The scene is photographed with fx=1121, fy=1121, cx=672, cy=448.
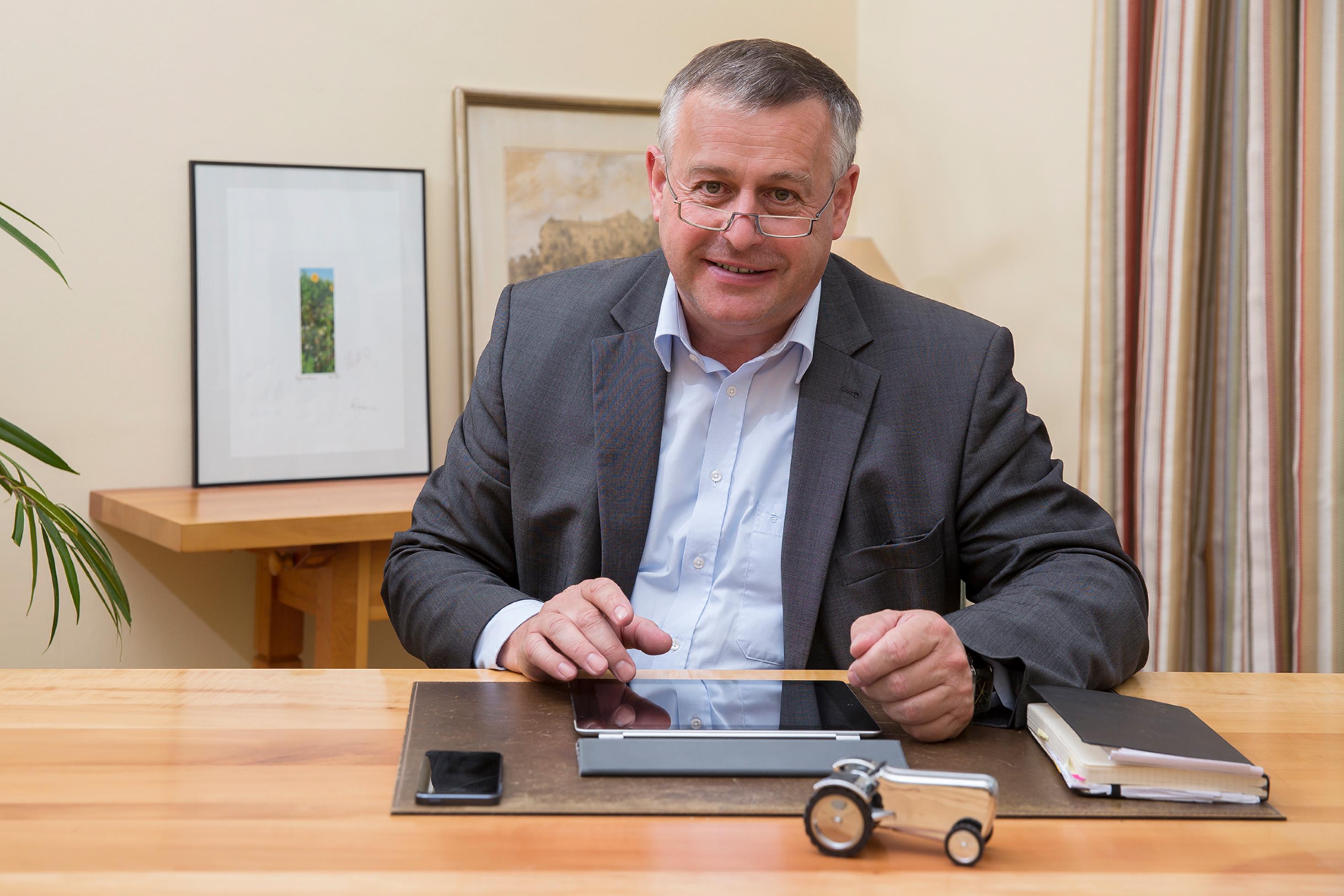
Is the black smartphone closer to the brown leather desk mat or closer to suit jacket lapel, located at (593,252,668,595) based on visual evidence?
the brown leather desk mat

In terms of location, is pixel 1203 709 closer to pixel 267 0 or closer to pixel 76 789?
pixel 76 789

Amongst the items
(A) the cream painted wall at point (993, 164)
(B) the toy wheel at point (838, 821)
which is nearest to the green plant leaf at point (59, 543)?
(B) the toy wheel at point (838, 821)

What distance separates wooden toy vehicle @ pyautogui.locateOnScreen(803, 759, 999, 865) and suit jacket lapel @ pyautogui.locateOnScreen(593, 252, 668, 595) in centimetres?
73

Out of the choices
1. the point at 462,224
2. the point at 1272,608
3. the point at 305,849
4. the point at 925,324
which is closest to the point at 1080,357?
the point at 1272,608

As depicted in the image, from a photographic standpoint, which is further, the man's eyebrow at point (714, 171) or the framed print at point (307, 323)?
the framed print at point (307, 323)

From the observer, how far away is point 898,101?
127 inches

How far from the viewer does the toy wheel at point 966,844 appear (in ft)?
2.51

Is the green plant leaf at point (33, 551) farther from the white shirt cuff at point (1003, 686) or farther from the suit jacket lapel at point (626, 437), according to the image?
the white shirt cuff at point (1003, 686)

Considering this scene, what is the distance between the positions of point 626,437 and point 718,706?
0.54 metres

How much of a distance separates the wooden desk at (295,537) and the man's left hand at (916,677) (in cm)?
144

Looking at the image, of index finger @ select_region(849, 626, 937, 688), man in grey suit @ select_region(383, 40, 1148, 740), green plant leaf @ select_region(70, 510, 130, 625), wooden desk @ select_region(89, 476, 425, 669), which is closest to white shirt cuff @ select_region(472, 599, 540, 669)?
man in grey suit @ select_region(383, 40, 1148, 740)

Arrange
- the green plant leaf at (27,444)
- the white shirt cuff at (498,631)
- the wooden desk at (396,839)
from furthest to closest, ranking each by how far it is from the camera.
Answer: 1. the green plant leaf at (27,444)
2. the white shirt cuff at (498,631)
3. the wooden desk at (396,839)

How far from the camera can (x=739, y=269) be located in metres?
1.48

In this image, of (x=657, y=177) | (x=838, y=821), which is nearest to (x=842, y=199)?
(x=657, y=177)
